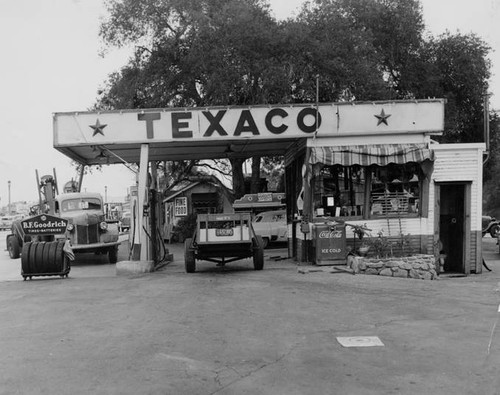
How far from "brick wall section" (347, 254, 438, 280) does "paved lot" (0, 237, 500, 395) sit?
3.71ft

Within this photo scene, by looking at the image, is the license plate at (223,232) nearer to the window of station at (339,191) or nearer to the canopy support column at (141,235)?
the canopy support column at (141,235)

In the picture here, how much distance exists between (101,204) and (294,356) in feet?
58.3

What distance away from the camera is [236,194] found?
30219mm

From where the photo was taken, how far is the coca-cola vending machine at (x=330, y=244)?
46.6ft

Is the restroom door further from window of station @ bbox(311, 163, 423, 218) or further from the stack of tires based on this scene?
the stack of tires

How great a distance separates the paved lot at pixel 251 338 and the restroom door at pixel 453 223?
10.9ft

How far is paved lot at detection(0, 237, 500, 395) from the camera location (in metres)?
5.25

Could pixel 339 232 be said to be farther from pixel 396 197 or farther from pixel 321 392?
pixel 321 392

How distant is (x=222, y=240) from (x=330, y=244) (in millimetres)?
2712

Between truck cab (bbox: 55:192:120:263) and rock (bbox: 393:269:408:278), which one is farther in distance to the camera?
truck cab (bbox: 55:192:120:263)

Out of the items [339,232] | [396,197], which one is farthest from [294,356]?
[396,197]

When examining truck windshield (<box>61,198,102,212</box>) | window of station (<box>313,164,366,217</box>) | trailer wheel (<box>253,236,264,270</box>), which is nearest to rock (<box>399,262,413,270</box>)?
window of station (<box>313,164,366,217</box>)

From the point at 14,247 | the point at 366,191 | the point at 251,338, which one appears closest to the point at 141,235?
the point at 366,191

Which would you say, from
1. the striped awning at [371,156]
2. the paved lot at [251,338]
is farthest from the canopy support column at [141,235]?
the striped awning at [371,156]
